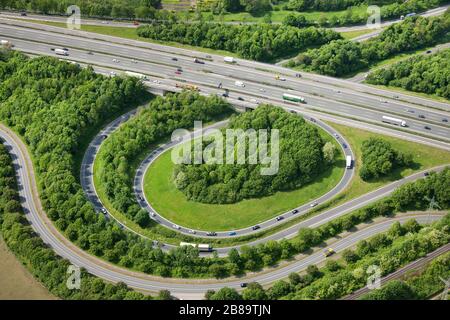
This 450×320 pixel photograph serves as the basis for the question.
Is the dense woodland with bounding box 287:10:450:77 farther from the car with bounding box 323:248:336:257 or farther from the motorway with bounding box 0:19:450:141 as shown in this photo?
the car with bounding box 323:248:336:257

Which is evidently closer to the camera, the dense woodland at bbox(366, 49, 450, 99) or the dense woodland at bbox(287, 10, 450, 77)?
the dense woodland at bbox(366, 49, 450, 99)

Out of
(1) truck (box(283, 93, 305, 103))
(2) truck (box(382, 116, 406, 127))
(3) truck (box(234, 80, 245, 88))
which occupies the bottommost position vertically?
(2) truck (box(382, 116, 406, 127))

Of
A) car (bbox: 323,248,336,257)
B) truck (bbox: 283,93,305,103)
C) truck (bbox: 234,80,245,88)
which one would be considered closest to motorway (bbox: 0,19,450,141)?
truck (bbox: 234,80,245,88)

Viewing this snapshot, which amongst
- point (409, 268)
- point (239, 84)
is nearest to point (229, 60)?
point (239, 84)

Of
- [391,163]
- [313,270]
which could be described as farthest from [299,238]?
[391,163]

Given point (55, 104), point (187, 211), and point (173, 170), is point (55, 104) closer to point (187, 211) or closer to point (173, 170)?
point (173, 170)

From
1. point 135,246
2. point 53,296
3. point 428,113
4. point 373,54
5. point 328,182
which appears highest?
point 373,54

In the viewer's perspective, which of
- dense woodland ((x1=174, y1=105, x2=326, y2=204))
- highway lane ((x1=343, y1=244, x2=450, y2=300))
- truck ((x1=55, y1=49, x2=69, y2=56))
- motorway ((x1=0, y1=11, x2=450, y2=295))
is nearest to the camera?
highway lane ((x1=343, y1=244, x2=450, y2=300))
